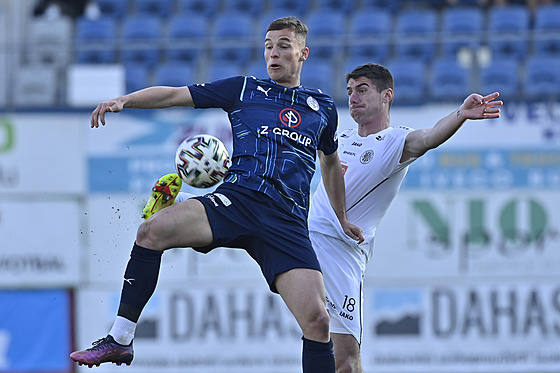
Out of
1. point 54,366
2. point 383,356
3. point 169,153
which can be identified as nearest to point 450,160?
point 383,356

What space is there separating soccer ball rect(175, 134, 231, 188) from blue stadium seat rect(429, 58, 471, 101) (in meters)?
6.15

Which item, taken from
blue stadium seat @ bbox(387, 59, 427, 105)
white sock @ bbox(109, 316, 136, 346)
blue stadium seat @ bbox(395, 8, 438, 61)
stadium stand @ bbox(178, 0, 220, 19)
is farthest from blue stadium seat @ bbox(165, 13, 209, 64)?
white sock @ bbox(109, 316, 136, 346)

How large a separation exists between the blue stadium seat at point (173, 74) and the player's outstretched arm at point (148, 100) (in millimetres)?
7101

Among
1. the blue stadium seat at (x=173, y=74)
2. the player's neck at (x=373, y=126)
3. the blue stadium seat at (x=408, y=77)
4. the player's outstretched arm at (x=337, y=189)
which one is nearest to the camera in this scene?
the player's outstretched arm at (x=337, y=189)

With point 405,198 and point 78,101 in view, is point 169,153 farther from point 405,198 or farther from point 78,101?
point 405,198

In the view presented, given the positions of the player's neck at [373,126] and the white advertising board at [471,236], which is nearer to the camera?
the player's neck at [373,126]

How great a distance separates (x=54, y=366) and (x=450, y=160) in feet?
18.4

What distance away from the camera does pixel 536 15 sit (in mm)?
14070

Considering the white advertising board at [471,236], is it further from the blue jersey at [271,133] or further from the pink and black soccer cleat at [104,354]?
the pink and black soccer cleat at [104,354]

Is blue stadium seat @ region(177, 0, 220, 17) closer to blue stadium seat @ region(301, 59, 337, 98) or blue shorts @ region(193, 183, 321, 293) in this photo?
blue stadium seat @ region(301, 59, 337, 98)

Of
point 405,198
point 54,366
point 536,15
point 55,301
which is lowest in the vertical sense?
point 54,366

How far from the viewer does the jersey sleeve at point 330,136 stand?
21.2ft

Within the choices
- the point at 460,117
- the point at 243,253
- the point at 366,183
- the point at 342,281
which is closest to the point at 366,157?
the point at 366,183

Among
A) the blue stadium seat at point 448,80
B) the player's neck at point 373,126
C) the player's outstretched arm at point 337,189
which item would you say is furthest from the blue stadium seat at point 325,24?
the player's outstretched arm at point 337,189
